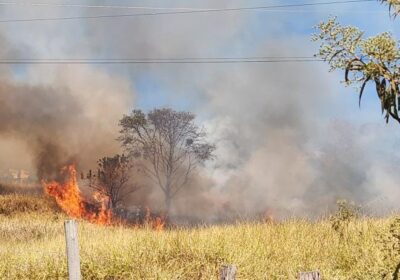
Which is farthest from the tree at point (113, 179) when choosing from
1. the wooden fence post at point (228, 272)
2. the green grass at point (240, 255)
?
the wooden fence post at point (228, 272)

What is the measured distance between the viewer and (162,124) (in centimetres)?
5159

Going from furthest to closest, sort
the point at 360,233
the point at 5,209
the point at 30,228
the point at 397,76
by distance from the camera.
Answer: the point at 5,209 < the point at 30,228 < the point at 360,233 < the point at 397,76

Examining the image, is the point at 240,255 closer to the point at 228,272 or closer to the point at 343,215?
the point at 343,215

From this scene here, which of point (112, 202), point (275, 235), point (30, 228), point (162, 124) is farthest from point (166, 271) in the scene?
point (162, 124)

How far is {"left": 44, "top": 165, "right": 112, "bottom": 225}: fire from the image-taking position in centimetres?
Answer: 3972

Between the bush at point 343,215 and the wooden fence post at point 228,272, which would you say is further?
the bush at point 343,215

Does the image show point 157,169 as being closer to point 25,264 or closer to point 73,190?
point 73,190

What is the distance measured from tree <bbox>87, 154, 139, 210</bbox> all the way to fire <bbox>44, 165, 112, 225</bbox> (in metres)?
0.66

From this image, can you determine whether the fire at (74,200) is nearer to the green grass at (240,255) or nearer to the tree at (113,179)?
the tree at (113,179)

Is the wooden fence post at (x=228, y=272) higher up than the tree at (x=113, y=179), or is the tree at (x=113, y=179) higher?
the tree at (x=113, y=179)

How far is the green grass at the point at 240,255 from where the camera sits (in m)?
13.2

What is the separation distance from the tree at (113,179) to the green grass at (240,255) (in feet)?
101

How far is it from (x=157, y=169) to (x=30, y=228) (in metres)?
20.9

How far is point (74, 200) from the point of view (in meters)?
42.6
